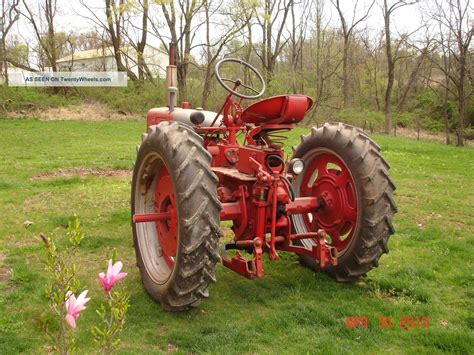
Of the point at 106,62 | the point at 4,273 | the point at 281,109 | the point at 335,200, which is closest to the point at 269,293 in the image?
the point at 335,200

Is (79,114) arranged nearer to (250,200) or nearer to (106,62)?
(106,62)

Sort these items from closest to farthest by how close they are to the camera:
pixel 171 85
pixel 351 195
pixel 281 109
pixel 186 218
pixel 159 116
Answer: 1. pixel 186 218
2. pixel 281 109
3. pixel 351 195
4. pixel 171 85
5. pixel 159 116

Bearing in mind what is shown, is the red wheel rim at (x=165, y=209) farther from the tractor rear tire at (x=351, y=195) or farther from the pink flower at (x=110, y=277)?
the pink flower at (x=110, y=277)

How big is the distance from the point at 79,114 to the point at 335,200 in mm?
20026

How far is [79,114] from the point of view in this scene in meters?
22.1

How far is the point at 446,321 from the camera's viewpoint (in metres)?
3.59

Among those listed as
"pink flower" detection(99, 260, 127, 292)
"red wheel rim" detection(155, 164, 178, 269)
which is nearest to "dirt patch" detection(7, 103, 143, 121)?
"red wheel rim" detection(155, 164, 178, 269)

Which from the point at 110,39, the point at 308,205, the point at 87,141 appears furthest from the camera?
the point at 110,39

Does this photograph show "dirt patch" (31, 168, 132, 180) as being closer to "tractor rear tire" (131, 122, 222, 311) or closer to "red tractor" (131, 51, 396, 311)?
"red tractor" (131, 51, 396, 311)

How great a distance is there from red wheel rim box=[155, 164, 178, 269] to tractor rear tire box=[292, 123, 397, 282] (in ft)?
4.60

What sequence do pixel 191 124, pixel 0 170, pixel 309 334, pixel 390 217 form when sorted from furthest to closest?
pixel 0 170 → pixel 191 124 → pixel 390 217 → pixel 309 334

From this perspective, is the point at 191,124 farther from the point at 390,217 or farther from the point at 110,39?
the point at 110,39

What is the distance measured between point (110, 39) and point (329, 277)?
26.8 m

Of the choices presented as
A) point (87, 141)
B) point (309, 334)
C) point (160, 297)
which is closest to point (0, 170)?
point (87, 141)
